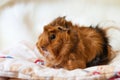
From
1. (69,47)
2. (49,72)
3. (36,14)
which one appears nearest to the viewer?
(49,72)

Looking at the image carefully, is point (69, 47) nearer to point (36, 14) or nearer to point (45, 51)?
point (45, 51)

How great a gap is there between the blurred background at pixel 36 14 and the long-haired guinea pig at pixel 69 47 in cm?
52

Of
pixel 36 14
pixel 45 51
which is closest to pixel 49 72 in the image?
pixel 45 51

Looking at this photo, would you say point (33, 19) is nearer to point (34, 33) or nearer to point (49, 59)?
point (34, 33)

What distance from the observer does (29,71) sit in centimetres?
114

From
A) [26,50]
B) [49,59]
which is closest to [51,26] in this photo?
[49,59]

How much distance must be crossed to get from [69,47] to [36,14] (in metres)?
0.78

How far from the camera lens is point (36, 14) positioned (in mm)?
1947

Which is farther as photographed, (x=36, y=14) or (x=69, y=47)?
(x=36, y=14)

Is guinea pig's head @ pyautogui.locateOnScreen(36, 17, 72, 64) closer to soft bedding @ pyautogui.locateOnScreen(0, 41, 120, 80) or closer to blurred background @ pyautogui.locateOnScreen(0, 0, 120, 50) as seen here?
soft bedding @ pyautogui.locateOnScreen(0, 41, 120, 80)

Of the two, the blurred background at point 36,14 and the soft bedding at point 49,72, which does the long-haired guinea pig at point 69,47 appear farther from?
the blurred background at point 36,14

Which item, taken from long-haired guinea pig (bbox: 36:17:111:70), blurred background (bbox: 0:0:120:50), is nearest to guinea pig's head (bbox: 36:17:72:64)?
long-haired guinea pig (bbox: 36:17:111:70)

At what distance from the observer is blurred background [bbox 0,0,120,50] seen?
183 cm

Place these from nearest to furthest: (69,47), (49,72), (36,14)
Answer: (49,72) → (69,47) → (36,14)
